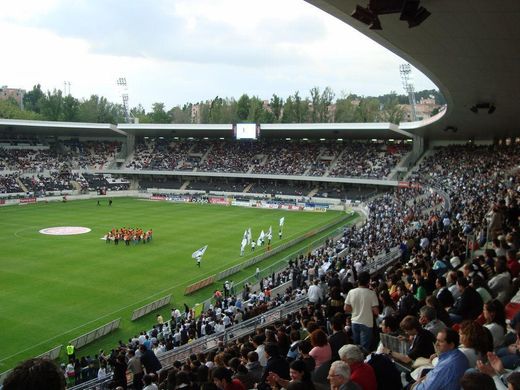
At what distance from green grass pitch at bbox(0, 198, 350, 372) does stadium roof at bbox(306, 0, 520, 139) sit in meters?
14.3

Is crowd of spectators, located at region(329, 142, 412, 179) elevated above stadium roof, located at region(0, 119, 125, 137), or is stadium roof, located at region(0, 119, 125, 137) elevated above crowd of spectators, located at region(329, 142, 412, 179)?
stadium roof, located at region(0, 119, 125, 137)

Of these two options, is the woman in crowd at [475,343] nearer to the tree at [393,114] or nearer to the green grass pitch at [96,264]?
the green grass pitch at [96,264]

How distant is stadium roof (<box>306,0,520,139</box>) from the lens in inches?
420

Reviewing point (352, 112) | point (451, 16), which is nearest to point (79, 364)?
point (451, 16)

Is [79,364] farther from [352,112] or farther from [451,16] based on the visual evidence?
[352,112]

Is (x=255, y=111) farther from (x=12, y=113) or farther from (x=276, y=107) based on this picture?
(x=12, y=113)

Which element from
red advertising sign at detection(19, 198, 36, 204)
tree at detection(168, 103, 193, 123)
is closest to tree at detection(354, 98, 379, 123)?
tree at detection(168, 103, 193, 123)

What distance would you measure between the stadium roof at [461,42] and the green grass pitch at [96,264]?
47.0 feet

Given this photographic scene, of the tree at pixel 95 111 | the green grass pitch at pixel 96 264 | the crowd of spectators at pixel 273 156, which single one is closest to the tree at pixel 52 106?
the tree at pixel 95 111

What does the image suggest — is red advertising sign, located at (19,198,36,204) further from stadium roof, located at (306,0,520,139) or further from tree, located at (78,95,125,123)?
tree, located at (78,95,125,123)

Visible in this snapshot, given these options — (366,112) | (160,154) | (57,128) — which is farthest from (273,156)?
(366,112)

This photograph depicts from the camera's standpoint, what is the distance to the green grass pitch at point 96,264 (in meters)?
20.2

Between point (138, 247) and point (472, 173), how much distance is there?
28.7 meters

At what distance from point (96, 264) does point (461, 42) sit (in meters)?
23.2
